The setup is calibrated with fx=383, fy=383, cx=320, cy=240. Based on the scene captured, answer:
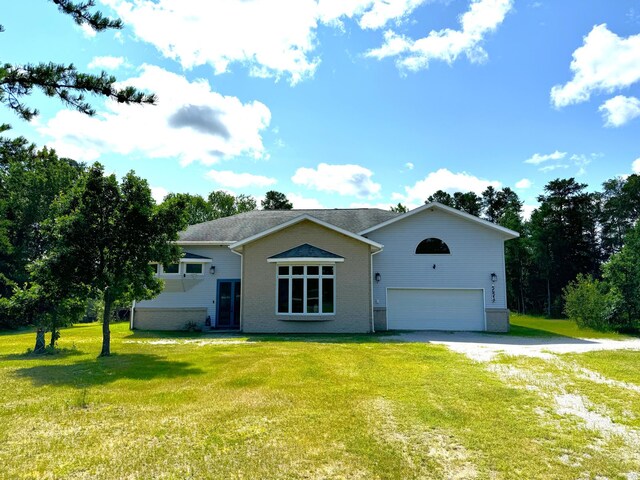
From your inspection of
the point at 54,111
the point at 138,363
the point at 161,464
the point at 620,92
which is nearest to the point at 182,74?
the point at 54,111

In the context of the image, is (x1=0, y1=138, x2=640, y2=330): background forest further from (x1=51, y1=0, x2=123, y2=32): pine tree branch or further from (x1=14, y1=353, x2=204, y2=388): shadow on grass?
(x1=51, y1=0, x2=123, y2=32): pine tree branch

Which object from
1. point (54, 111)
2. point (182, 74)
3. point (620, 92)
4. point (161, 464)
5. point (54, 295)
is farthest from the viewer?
point (620, 92)

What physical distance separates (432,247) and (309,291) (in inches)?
248

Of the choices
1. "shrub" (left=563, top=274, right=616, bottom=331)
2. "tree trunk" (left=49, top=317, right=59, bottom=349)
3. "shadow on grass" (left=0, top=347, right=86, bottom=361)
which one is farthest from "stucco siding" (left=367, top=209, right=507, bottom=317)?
→ "tree trunk" (left=49, top=317, right=59, bottom=349)

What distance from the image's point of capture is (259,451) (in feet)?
14.2

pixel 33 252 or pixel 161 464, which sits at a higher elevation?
pixel 33 252

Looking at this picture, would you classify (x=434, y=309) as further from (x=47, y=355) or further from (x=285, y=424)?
(x=47, y=355)

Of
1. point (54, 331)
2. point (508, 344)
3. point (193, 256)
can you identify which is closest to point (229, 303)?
point (193, 256)

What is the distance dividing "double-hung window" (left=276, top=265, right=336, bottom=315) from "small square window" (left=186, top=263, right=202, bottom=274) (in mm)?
4685

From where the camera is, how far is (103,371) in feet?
28.5

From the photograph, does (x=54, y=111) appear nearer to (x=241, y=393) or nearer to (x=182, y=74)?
(x=241, y=393)

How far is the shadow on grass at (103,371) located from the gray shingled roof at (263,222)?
31.2ft

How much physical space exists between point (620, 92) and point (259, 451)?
19287 mm

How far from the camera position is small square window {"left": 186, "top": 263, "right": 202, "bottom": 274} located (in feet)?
60.9
